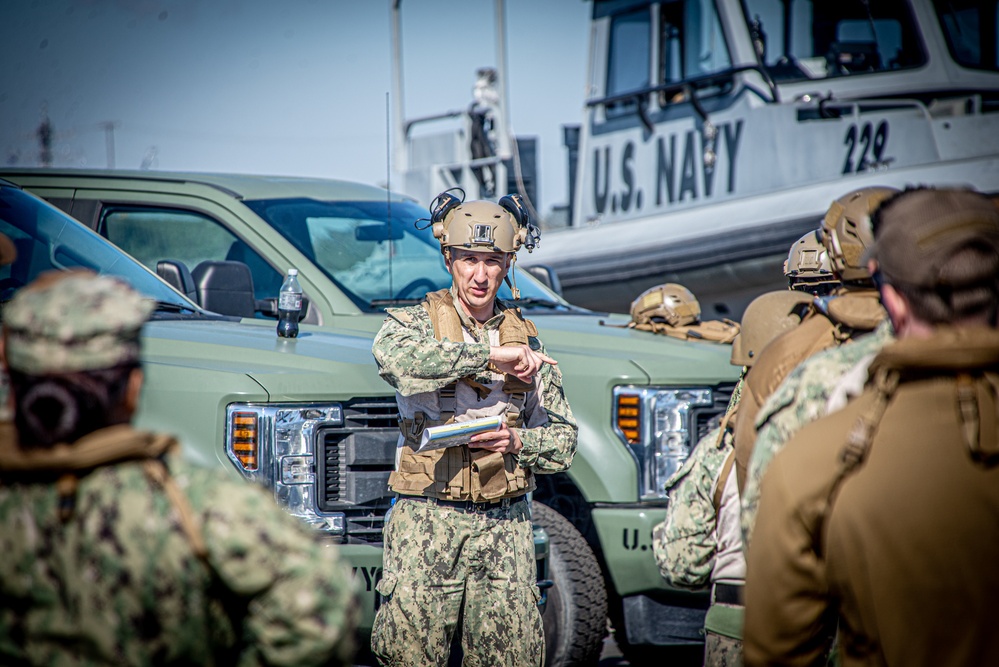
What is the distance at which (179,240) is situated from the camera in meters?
6.05

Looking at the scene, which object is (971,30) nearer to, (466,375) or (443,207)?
(443,207)

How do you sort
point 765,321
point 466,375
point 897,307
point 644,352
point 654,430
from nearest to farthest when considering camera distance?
point 897,307 < point 765,321 < point 466,375 < point 654,430 < point 644,352

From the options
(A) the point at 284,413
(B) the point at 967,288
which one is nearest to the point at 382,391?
(A) the point at 284,413

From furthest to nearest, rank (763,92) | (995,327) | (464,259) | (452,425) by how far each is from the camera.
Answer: (763,92), (464,259), (452,425), (995,327)

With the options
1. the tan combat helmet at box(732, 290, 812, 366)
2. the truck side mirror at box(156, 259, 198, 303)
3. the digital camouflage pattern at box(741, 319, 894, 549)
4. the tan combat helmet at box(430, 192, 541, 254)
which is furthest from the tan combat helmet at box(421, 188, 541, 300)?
the truck side mirror at box(156, 259, 198, 303)

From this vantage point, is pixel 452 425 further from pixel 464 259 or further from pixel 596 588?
pixel 596 588

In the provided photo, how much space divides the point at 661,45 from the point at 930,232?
10.3m

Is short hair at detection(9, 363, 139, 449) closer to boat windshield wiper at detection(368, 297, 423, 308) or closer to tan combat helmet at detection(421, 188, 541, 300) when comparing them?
tan combat helmet at detection(421, 188, 541, 300)

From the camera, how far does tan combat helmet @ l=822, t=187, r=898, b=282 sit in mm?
2818

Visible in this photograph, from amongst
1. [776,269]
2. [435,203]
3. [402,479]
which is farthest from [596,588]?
[776,269]

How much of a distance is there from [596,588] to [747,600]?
2.84 meters

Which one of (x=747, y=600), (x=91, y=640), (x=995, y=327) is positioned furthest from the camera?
(x=747, y=600)

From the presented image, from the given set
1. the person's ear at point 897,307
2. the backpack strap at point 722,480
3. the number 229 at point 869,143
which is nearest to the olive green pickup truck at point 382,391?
the backpack strap at point 722,480

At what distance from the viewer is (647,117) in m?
12.1
